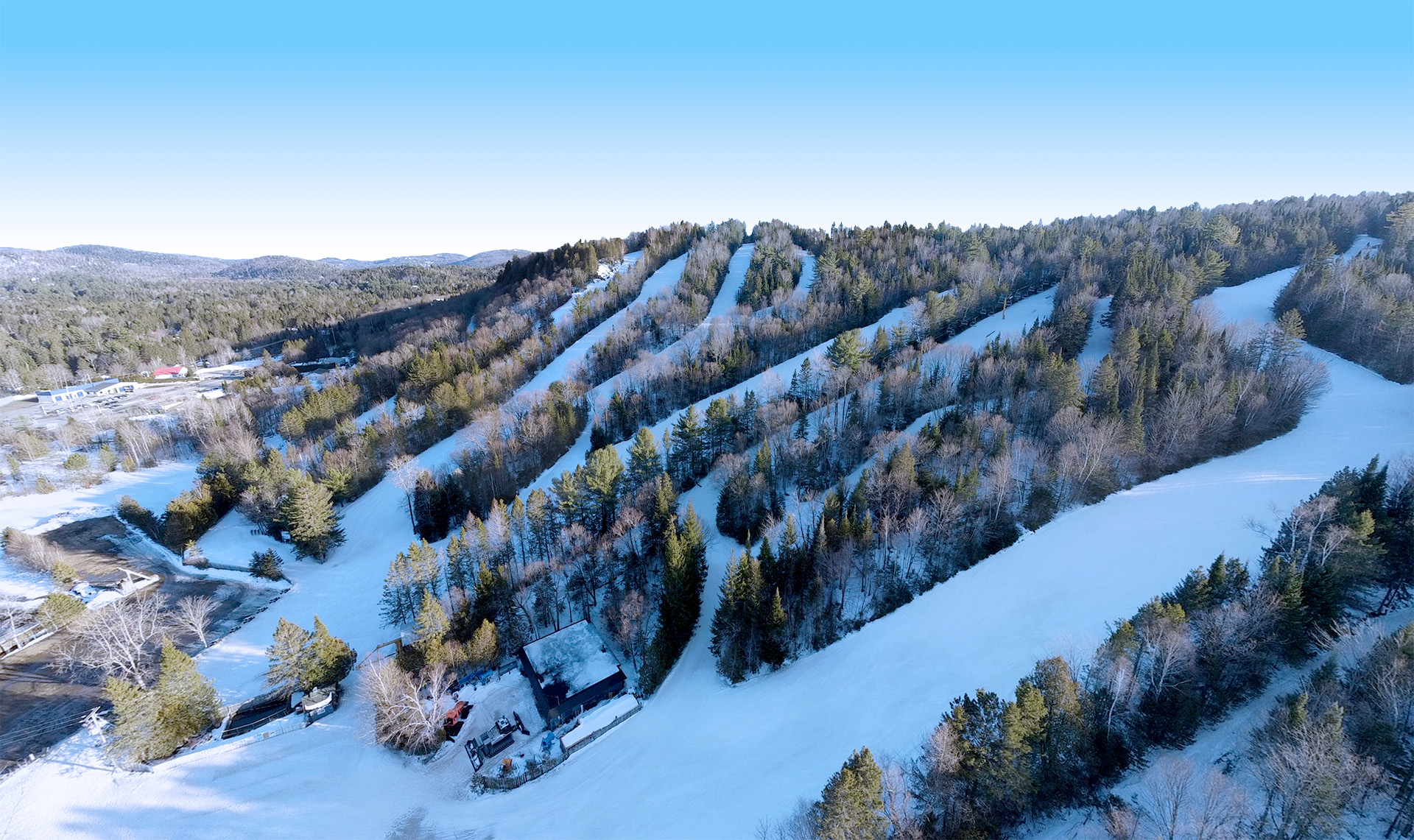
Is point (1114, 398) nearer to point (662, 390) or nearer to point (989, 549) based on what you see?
point (989, 549)

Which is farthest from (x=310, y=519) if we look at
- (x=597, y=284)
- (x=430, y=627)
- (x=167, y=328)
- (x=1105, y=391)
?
(x=167, y=328)

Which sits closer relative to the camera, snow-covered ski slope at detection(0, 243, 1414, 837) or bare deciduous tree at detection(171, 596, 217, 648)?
snow-covered ski slope at detection(0, 243, 1414, 837)

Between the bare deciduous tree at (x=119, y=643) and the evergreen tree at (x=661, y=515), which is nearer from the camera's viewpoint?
the bare deciduous tree at (x=119, y=643)

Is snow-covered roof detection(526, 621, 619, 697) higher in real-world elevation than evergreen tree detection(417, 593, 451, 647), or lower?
lower

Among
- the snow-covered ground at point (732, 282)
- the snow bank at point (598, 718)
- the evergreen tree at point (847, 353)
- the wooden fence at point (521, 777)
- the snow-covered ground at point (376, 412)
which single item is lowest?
the wooden fence at point (521, 777)

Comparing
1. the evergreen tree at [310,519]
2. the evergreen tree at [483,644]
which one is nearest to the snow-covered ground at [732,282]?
the evergreen tree at [310,519]

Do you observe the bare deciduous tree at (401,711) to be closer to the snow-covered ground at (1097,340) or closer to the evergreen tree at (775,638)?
the evergreen tree at (775,638)

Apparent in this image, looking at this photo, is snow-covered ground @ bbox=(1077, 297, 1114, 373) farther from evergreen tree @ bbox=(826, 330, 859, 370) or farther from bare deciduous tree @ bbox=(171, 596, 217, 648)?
bare deciduous tree @ bbox=(171, 596, 217, 648)

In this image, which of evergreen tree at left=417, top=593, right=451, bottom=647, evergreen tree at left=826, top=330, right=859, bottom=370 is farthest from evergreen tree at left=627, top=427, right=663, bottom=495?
evergreen tree at left=826, top=330, right=859, bottom=370
